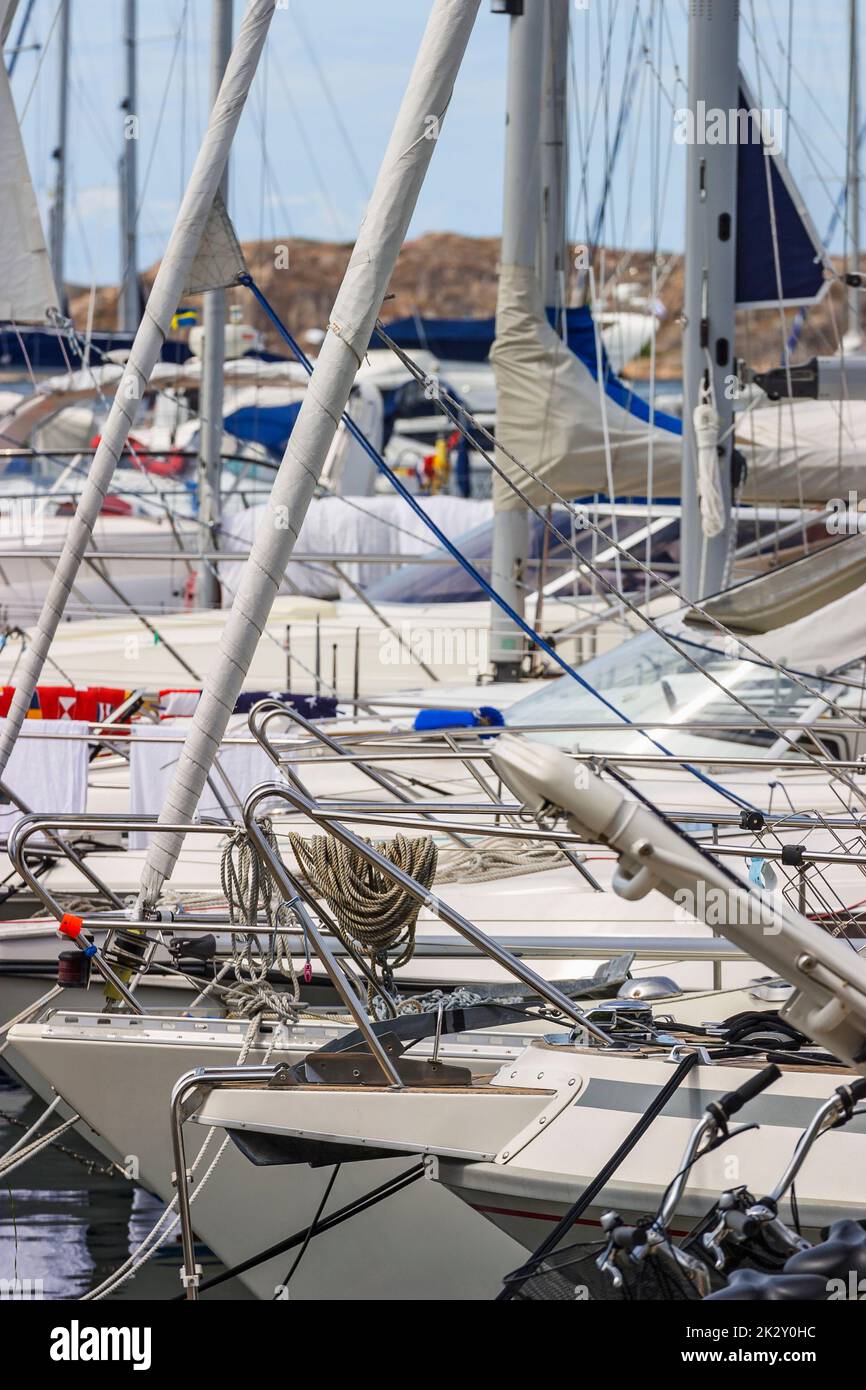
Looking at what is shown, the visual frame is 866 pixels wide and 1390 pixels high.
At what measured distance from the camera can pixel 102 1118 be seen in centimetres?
557

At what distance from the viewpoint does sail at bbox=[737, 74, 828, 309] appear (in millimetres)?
9773

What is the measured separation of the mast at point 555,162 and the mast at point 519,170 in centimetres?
12

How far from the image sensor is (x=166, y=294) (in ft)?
22.2

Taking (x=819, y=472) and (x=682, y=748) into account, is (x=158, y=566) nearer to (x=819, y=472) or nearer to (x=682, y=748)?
(x=819, y=472)

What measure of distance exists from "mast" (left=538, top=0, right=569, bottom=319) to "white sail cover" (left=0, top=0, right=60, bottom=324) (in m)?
3.57

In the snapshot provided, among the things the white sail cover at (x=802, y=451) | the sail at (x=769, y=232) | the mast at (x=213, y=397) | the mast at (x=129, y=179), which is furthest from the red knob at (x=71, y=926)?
the mast at (x=129, y=179)

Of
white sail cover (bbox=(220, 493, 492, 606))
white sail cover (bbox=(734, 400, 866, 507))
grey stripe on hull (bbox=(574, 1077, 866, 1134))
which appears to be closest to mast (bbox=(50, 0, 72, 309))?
white sail cover (bbox=(220, 493, 492, 606))

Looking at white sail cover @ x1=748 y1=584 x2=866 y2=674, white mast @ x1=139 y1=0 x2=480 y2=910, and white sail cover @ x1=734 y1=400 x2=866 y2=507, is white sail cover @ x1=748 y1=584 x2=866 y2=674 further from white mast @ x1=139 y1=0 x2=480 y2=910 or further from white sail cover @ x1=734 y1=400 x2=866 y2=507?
white mast @ x1=139 y1=0 x2=480 y2=910

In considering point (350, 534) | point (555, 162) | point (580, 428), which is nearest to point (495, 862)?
point (580, 428)

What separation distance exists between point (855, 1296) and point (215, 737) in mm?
2802

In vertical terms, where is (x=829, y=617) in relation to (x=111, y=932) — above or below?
above

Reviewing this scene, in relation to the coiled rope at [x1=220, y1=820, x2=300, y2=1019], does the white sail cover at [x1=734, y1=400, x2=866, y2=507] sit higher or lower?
higher
